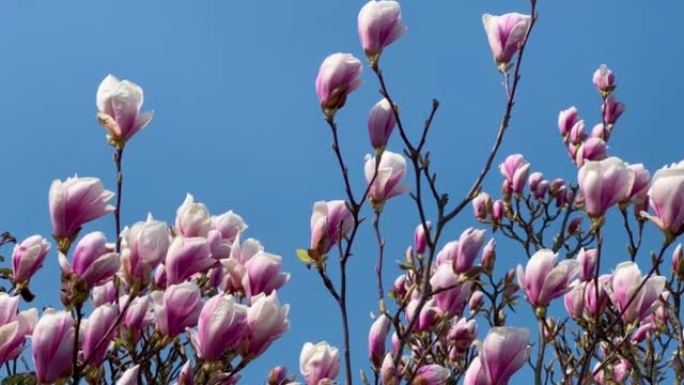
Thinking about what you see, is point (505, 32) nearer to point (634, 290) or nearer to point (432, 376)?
point (634, 290)

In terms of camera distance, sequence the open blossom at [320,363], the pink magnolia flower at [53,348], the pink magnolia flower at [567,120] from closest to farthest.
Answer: the pink magnolia flower at [53,348]
the open blossom at [320,363]
the pink magnolia flower at [567,120]

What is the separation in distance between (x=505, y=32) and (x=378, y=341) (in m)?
1.11

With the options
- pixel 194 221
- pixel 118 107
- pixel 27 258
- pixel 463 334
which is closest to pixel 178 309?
pixel 194 221

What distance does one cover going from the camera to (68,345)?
1.97 metres

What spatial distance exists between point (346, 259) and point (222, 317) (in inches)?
25.6

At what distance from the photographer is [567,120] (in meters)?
5.19

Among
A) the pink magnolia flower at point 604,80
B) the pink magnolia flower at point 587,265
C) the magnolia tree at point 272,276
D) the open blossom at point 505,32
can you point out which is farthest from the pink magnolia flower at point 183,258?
the pink magnolia flower at point 604,80

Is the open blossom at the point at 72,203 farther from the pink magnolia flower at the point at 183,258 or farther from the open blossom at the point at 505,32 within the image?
the open blossom at the point at 505,32

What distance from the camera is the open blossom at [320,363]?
2383mm

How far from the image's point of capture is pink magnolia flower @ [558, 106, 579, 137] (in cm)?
518

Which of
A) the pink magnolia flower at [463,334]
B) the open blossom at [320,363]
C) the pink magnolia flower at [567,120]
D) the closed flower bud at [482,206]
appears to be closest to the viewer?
the open blossom at [320,363]

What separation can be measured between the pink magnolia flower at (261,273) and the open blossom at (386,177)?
469mm

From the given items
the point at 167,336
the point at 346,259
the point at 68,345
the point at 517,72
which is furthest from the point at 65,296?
the point at 517,72

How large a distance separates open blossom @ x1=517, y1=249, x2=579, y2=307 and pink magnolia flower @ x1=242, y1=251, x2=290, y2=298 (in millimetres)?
751
